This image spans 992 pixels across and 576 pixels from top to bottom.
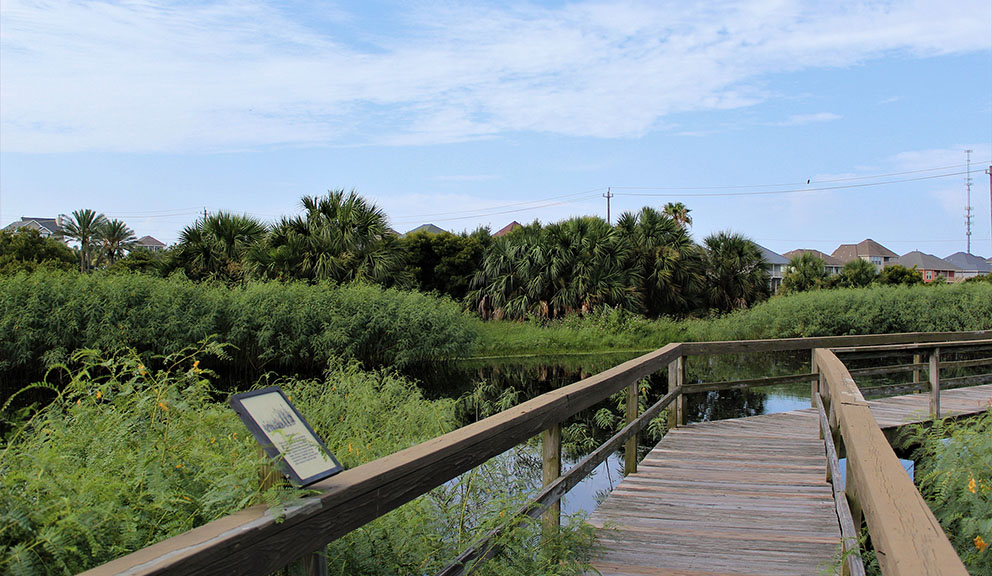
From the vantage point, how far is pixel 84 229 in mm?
57469

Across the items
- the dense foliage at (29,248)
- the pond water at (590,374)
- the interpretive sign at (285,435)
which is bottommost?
the pond water at (590,374)

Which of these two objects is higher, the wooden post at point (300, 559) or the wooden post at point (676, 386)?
the wooden post at point (300, 559)

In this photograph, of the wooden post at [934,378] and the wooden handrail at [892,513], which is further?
the wooden post at [934,378]

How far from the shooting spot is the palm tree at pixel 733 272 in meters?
31.5

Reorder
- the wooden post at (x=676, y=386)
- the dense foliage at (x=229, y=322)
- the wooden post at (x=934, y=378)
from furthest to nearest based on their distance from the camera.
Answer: the dense foliage at (x=229, y=322), the wooden post at (x=934, y=378), the wooden post at (x=676, y=386)

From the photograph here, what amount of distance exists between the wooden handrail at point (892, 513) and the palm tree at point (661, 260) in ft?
84.8

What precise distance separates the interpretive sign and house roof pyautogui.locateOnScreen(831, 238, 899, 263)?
8145 centimetres

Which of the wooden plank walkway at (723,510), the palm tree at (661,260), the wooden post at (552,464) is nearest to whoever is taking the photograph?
the wooden post at (552,464)

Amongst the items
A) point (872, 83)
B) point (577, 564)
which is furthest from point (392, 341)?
point (577, 564)

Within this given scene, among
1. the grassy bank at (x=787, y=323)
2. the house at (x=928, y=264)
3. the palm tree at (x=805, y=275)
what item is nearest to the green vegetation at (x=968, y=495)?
the grassy bank at (x=787, y=323)

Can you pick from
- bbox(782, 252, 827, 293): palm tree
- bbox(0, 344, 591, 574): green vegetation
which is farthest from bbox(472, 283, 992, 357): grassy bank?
bbox(0, 344, 591, 574): green vegetation

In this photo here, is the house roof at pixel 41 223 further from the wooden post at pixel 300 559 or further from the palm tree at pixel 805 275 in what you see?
the wooden post at pixel 300 559

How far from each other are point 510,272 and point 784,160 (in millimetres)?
10596

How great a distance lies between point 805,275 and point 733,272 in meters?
6.79
